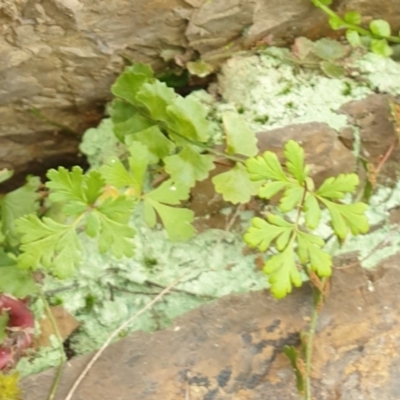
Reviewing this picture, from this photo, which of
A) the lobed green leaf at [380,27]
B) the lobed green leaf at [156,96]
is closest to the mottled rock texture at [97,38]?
the lobed green leaf at [380,27]

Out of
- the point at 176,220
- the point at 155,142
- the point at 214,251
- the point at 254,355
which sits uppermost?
the point at 155,142

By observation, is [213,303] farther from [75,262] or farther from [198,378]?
[75,262]

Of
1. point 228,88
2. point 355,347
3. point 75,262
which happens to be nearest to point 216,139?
point 228,88

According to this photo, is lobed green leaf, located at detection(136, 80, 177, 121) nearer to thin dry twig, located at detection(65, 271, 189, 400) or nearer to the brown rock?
the brown rock

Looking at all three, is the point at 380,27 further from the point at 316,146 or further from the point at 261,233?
the point at 261,233

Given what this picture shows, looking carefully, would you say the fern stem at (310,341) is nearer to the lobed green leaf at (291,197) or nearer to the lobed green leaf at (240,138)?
the lobed green leaf at (291,197)

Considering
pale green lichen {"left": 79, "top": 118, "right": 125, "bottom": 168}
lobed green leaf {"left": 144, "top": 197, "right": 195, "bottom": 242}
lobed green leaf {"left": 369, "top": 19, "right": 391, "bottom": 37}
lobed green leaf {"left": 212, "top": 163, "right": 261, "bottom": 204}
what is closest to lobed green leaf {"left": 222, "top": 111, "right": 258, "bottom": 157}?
lobed green leaf {"left": 212, "top": 163, "right": 261, "bottom": 204}

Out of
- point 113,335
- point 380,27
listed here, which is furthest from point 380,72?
point 113,335
